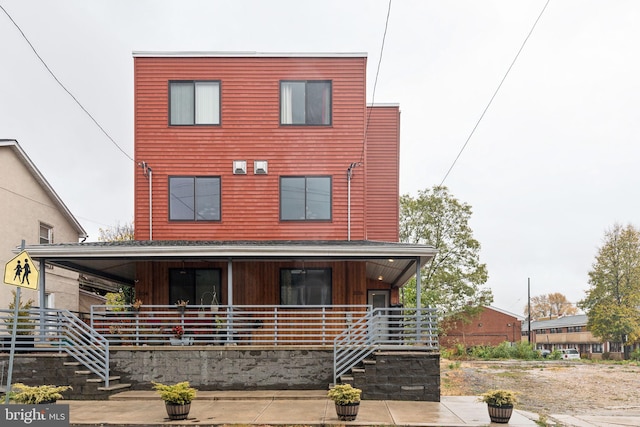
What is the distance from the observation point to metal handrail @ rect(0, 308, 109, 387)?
599 inches

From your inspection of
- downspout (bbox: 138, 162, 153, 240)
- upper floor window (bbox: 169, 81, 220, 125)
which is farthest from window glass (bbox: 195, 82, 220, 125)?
downspout (bbox: 138, 162, 153, 240)

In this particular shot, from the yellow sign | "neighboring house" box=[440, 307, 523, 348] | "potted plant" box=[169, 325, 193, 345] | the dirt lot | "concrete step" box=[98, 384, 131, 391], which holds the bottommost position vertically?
"neighboring house" box=[440, 307, 523, 348]

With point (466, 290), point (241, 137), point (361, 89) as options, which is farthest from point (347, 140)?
point (466, 290)

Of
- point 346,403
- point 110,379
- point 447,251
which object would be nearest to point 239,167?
point 110,379

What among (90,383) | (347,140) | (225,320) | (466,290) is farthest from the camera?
(466,290)

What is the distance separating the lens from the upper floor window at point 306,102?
19953 millimetres

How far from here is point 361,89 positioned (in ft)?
65.2

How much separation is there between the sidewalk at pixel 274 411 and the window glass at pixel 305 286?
356 centimetres

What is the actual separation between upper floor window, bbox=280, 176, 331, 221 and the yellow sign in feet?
30.0

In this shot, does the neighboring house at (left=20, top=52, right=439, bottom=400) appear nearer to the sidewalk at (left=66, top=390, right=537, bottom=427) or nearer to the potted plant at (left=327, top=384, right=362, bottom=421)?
the sidewalk at (left=66, top=390, right=537, bottom=427)

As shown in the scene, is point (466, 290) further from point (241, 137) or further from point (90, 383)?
point (90, 383)

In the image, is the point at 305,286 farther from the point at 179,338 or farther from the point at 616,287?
the point at 616,287

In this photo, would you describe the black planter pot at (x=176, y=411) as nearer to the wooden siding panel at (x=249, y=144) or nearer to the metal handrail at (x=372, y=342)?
the metal handrail at (x=372, y=342)

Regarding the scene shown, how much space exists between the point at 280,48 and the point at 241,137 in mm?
3448
